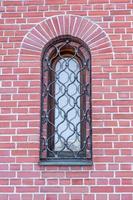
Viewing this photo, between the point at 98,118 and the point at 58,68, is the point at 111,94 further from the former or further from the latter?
the point at 58,68

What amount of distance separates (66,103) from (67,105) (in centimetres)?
3

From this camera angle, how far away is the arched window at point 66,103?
451cm

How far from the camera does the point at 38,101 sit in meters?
4.57

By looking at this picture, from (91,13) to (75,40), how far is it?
14.9 inches

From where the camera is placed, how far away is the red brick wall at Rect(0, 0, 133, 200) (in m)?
4.31

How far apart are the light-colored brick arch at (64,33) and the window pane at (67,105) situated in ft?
0.96

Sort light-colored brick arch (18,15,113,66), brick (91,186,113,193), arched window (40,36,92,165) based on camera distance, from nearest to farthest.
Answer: brick (91,186,113,193) → arched window (40,36,92,165) → light-colored brick arch (18,15,113,66)

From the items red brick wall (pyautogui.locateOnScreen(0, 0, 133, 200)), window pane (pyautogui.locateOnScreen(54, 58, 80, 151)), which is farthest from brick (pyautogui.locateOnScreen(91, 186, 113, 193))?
window pane (pyautogui.locateOnScreen(54, 58, 80, 151))

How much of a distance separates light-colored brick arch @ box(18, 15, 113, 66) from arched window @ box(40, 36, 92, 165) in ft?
0.27

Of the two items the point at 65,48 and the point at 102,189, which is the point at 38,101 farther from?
the point at 102,189

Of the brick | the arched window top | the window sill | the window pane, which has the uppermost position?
the arched window top

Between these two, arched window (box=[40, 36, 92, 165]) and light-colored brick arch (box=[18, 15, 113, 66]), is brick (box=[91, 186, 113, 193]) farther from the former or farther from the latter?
light-colored brick arch (box=[18, 15, 113, 66])

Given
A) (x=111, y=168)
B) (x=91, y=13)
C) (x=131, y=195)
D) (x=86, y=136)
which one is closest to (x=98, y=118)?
(x=86, y=136)

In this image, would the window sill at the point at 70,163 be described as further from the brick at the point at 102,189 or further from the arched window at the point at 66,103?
the brick at the point at 102,189
